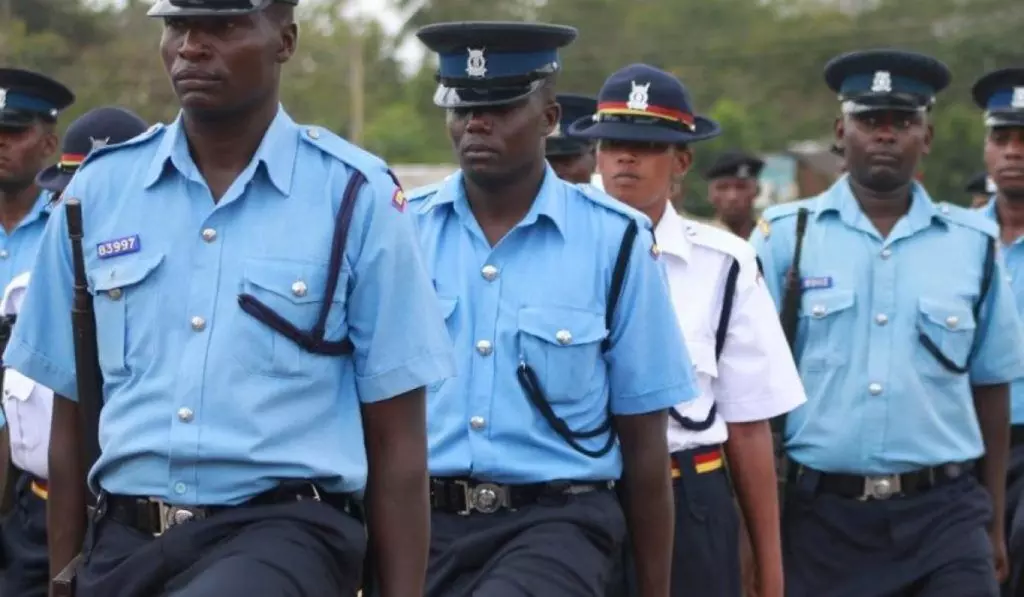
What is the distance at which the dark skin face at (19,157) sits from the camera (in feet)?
27.9

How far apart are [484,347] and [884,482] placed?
7.89 ft

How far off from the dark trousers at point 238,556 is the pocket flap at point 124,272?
51 cm

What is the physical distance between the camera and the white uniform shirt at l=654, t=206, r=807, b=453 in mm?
6426

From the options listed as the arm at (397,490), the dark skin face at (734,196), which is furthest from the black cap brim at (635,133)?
the dark skin face at (734,196)

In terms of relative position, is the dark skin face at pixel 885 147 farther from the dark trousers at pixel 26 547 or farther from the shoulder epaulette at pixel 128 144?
the shoulder epaulette at pixel 128 144

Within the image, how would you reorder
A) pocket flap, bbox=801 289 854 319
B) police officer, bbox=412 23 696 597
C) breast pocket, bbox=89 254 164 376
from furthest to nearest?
pocket flap, bbox=801 289 854 319 → police officer, bbox=412 23 696 597 → breast pocket, bbox=89 254 164 376

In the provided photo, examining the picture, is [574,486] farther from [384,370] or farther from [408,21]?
[408,21]

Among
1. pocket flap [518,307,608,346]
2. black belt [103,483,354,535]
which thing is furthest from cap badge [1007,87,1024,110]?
black belt [103,483,354,535]

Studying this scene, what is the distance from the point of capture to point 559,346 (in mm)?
5195

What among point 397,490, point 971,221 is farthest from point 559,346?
point 971,221

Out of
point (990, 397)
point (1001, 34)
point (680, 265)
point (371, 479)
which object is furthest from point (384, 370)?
point (1001, 34)

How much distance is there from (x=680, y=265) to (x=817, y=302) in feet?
2.92

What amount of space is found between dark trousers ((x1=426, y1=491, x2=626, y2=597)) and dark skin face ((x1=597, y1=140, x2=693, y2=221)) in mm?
1732

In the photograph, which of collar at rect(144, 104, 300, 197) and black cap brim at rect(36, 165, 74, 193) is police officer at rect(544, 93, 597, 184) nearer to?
black cap brim at rect(36, 165, 74, 193)
